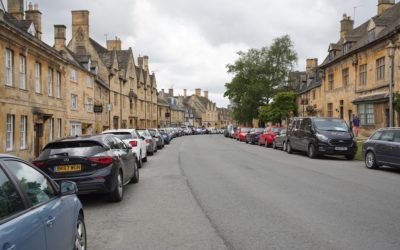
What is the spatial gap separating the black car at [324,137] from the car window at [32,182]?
16923mm

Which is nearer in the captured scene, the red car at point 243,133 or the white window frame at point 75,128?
the white window frame at point 75,128

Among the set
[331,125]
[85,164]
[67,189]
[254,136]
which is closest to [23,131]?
[85,164]

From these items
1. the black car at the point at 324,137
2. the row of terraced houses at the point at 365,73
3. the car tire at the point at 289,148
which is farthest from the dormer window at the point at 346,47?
the black car at the point at 324,137

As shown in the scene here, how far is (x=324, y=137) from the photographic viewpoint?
19.7 meters

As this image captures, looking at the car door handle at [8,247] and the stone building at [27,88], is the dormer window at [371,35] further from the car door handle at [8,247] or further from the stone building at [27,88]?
the car door handle at [8,247]

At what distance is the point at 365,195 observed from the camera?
9344 millimetres

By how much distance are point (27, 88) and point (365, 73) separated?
25369 millimetres

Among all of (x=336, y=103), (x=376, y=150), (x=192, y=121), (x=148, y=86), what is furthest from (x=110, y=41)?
(x=192, y=121)

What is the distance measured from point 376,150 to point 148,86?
193ft

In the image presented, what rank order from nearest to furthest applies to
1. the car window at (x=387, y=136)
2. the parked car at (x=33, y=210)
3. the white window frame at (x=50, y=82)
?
the parked car at (x=33, y=210) → the car window at (x=387, y=136) → the white window frame at (x=50, y=82)

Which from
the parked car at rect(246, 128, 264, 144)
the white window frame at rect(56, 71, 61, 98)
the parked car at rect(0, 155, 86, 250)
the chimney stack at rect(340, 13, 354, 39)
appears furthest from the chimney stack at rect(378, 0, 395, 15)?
the parked car at rect(0, 155, 86, 250)

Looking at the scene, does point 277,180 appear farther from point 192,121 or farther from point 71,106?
point 192,121

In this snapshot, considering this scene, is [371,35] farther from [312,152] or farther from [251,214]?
[251,214]

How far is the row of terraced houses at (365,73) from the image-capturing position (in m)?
29.4
